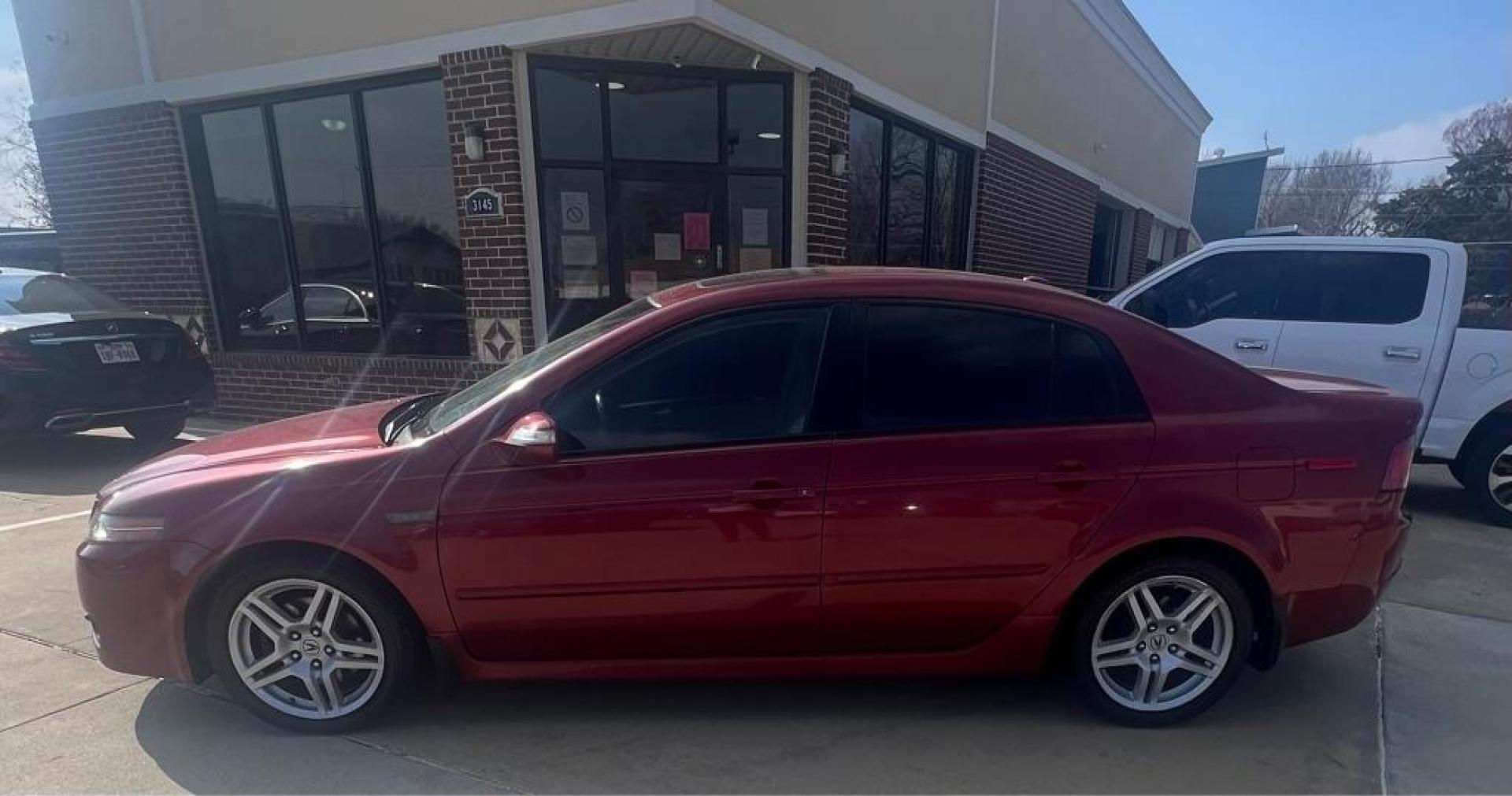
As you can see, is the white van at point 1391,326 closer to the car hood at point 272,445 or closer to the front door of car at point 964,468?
the front door of car at point 964,468

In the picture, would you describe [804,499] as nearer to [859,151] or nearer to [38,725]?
[38,725]

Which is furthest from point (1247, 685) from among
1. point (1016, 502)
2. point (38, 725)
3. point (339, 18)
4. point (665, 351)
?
point (339, 18)

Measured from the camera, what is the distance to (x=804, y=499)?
8.15 ft

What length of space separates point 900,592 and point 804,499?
0.49 metres

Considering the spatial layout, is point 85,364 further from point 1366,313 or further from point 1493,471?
point 1493,471

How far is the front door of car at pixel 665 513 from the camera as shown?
2479 millimetres

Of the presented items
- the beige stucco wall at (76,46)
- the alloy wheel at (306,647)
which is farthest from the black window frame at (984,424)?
the beige stucco wall at (76,46)

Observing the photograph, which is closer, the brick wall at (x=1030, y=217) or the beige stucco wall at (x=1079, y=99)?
the brick wall at (x=1030, y=217)

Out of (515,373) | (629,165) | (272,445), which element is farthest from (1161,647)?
(629,165)

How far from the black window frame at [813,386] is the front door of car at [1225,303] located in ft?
12.1

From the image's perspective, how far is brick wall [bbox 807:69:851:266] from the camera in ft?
21.2

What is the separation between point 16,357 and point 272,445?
4.84 metres

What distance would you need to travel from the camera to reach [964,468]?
2.52 metres

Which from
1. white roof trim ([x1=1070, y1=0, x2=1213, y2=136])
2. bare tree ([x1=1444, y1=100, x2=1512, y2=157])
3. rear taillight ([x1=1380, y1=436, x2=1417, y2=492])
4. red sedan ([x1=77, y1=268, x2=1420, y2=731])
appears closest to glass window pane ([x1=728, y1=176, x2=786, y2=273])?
red sedan ([x1=77, y1=268, x2=1420, y2=731])
